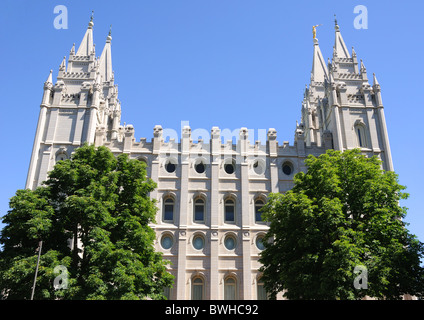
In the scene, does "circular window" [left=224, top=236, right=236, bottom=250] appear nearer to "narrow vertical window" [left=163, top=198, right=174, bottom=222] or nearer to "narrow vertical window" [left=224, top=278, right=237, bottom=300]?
"narrow vertical window" [left=224, top=278, right=237, bottom=300]

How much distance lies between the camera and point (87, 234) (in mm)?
24094

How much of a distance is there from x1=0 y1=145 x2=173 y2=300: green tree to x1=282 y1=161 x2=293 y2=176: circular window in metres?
17.9

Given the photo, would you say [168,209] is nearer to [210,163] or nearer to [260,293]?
[210,163]

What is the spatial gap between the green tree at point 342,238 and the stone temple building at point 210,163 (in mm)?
10003

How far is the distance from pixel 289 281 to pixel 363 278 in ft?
→ 13.9

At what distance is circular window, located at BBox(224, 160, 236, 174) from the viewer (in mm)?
40531

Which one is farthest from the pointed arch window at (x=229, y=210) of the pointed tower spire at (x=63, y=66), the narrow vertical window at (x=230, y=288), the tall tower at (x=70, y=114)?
the pointed tower spire at (x=63, y=66)

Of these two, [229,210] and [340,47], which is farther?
[340,47]

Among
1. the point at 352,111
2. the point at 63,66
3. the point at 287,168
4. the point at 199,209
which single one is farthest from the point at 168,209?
the point at 352,111

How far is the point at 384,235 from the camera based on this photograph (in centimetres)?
2408

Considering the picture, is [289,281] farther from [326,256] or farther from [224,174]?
[224,174]

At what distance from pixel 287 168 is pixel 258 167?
10.1 feet
